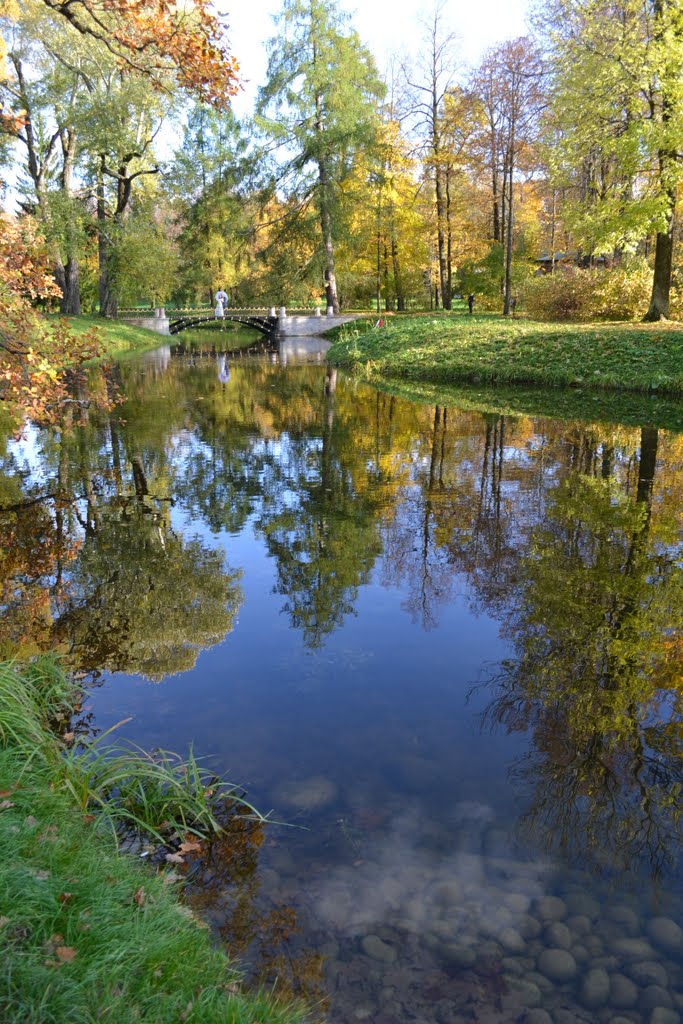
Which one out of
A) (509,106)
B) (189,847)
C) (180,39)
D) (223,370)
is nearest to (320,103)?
(509,106)

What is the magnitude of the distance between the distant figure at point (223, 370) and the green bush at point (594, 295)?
1124 cm

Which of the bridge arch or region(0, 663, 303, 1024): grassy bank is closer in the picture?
region(0, 663, 303, 1024): grassy bank

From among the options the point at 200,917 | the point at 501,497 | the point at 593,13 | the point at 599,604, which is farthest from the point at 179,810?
the point at 593,13

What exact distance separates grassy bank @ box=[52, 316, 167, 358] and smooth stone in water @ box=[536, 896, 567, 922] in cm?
2937

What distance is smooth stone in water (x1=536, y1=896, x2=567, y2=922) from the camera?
10.5 ft

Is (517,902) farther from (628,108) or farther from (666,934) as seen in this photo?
(628,108)

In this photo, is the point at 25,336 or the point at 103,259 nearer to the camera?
the point at 25,336

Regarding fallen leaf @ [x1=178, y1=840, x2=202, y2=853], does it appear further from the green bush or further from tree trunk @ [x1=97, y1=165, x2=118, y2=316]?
tree trunk @ [x1=97, y1=165, x2=118, y2=316]

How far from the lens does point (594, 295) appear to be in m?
25.2

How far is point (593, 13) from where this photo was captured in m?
20.8

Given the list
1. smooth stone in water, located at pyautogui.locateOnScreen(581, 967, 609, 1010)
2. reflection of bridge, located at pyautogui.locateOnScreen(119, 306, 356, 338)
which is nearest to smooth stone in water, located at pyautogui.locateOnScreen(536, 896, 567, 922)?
smooth stone in water, located at pyautogui.locateOnScreen(581, 967, 609, 1010)

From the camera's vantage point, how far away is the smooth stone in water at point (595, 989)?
2836mm

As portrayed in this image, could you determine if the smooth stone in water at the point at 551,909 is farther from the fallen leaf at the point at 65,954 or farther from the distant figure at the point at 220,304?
the distant figure at the point at 220,304

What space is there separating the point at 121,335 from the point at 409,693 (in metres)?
32.8
